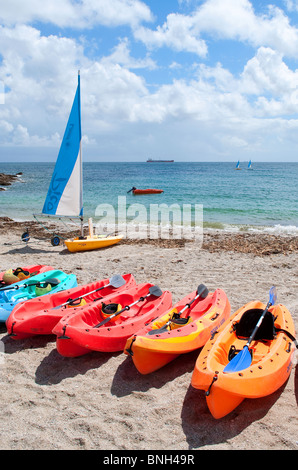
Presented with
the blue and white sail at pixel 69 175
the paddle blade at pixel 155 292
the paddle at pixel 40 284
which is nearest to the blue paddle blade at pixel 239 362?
the paddle blade at pixel 155 292

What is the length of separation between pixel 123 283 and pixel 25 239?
21.7 feet

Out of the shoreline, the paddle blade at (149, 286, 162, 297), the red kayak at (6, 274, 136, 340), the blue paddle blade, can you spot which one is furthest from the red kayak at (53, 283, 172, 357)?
the shoreline

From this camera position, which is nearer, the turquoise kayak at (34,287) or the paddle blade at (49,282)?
the turquoise kayak at (34,287)

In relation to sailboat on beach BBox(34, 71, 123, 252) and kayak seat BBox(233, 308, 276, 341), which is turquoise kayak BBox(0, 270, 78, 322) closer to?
kayak seat BBox(233, 308, 276, 341)

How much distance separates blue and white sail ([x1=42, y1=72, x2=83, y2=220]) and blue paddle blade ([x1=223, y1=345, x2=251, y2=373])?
Answer: 8477 millimetres

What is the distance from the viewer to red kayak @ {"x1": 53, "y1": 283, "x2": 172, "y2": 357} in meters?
4.54

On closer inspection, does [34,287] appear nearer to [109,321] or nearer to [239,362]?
[109,321]

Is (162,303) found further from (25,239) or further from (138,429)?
(25,239)

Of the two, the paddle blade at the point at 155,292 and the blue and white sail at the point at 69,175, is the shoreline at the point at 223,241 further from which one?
the paddle blade at the point at 155,292

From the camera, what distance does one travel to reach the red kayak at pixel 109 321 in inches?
179

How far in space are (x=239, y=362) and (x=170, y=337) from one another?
0.94 meters

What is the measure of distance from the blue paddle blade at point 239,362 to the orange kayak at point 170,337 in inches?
29.4

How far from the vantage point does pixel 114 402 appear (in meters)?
3.97
